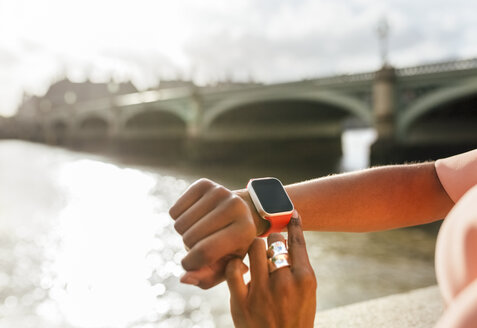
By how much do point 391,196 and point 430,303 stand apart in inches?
60.5

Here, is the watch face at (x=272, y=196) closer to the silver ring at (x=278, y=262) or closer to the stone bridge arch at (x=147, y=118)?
the silver ring at (x=278, y=262)

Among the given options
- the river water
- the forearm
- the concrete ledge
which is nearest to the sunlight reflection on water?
the river water

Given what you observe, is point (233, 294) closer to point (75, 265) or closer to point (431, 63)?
point (75, 265)

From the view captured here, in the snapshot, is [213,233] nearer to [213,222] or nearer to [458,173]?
[213,222]

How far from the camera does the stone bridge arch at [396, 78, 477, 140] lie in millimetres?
15773

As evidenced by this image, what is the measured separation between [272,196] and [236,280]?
0.70ft

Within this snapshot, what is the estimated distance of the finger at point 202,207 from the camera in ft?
2.66

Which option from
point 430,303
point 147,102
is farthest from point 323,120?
point 430,303

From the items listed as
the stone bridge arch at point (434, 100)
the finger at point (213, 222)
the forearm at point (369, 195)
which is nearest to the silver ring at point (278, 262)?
the finger at point (213, 222)

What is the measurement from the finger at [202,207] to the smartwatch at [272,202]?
10cm

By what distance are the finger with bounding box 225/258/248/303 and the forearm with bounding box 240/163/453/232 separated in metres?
0.39

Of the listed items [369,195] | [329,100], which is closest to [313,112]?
[329,100]

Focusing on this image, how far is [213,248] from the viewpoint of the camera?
74cm

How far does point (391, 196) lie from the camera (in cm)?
113
